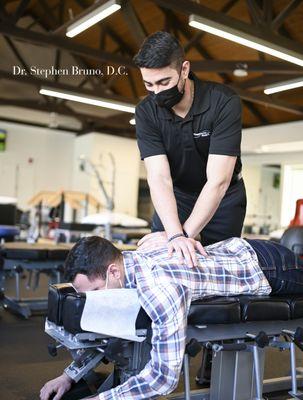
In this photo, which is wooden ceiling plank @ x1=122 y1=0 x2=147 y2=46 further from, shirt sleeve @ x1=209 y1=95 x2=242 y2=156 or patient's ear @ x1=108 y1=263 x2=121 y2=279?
patient's ear @ x1=108 y1=263 x2=121 y2=279

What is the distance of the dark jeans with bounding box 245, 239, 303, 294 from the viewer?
1.51 m

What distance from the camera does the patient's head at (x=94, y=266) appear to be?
1.28m

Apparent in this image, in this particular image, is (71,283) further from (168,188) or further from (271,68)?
(271,68)

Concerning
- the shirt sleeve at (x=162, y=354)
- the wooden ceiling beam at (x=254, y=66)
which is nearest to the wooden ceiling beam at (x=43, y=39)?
the wooden ceiling beam at (x=254, y=66)

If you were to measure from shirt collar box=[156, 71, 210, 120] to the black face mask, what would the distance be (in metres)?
0.06

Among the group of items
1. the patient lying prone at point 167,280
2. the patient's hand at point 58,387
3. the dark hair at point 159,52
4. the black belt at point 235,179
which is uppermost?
the dark hair at point 159,52

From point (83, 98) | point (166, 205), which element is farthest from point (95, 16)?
point (166, 205)

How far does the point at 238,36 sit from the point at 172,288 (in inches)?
143

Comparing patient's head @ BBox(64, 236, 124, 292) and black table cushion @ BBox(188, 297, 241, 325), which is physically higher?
patient's head @ BBox(64, 236, 124, 292)

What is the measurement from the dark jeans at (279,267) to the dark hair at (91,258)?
49 centimetres

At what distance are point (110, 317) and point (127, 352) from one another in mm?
143

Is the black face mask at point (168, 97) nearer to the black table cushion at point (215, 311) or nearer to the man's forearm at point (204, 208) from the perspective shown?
the man's forearm at point (204, 208)

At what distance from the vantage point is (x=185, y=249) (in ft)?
4.38

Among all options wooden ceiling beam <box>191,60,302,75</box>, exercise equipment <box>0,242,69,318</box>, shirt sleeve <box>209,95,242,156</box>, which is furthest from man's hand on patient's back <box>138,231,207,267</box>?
wooden ceiling beam <box>191,60,302,75</box>
